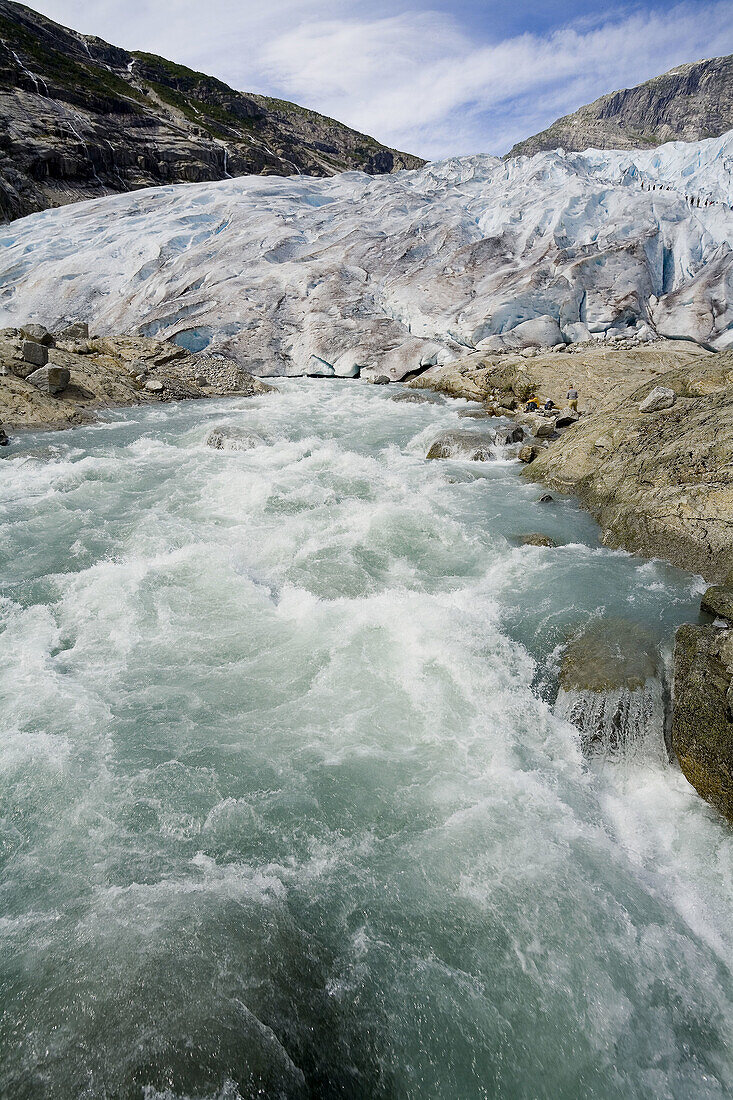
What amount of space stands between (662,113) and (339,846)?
158m

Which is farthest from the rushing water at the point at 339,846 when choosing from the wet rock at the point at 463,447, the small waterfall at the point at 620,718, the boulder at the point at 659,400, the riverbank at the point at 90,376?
the riverbank at the point at 90,376

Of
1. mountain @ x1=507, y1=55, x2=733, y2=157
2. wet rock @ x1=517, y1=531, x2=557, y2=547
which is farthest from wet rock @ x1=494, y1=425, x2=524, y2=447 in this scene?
mountain @ x1=507, y1=55, x2=733, y2=157

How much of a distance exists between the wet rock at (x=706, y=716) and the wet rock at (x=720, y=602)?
364 mm

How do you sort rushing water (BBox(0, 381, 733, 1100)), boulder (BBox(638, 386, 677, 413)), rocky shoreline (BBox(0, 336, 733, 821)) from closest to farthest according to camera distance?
rushing water (BBox(0, 381, 733, 1100))
rocky shoreline (BBox(0, 336, 733, 821))
boulder (BBox(638, 386, 677, 413))

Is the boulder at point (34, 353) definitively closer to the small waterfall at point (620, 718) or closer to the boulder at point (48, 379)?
the boulder at point (48, 379)

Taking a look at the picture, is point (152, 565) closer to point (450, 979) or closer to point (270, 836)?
point (270, 836)

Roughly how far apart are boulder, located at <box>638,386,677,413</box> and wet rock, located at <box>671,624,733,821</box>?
5.51 m

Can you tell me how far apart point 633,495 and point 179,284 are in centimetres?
2489

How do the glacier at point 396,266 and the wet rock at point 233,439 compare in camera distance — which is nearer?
the wet rock at point 233,439

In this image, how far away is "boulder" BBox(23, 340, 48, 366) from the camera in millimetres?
13450

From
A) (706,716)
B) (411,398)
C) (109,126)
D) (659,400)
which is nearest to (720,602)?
(706,716)

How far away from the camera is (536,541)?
6.98 metres

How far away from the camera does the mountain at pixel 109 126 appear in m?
39.6

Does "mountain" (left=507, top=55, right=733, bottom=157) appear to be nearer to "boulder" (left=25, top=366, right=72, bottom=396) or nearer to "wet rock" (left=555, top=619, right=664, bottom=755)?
"boulder" (left=25, top=366, right=72, bottom=396)
